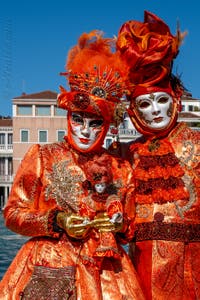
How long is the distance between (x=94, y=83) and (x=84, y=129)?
25 centimetres

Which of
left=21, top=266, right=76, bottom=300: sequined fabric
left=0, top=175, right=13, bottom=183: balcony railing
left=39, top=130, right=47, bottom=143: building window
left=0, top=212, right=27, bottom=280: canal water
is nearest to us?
left=21, top=266, right=76, bottom=300: sequined fabric

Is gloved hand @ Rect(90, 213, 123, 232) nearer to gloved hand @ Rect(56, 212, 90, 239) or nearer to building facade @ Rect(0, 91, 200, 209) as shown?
gloved hand @ Rect(56, 212, 90, 239)

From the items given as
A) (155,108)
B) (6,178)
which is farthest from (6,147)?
(155,108)

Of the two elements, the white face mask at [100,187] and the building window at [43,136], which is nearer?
the white face mask at [100,187]

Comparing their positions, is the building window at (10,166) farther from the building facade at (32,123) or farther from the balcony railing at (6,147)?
the building facade at (32,123)

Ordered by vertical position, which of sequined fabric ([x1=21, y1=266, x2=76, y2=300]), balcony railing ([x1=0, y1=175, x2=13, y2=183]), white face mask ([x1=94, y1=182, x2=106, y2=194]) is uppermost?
balcony railing ([x1=0, y1=175, x2=13, y2=183])

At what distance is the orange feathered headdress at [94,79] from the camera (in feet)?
10.9

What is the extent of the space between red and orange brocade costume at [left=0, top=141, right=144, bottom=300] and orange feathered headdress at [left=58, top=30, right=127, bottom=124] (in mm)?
274

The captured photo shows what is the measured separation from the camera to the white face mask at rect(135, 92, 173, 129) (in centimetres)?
378

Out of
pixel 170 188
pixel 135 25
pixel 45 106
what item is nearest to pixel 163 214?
pixel 170 188

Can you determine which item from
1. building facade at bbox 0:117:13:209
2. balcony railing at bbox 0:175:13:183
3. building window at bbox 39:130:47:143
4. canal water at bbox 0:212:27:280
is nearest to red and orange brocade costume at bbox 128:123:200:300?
canal water at bbox 0:212:27:280

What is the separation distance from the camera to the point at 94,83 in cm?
338

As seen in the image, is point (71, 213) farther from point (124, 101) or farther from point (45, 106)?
point (45, 106)

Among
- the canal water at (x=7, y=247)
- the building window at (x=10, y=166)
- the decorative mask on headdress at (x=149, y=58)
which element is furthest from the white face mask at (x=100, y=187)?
the building window at (x=10, y=166)
